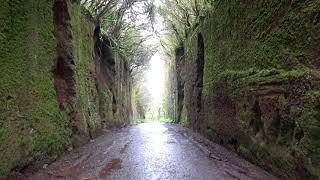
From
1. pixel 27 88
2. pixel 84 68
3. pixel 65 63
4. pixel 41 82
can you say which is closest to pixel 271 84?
pixel 27 88

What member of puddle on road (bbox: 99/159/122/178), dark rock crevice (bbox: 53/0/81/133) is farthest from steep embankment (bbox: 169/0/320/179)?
dark rock crevice (bbox: 53/0/81/133)

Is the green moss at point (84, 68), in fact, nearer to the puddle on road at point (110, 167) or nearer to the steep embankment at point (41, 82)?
the steep embankment at point (41, 82)

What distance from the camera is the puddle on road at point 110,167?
580 centimetres

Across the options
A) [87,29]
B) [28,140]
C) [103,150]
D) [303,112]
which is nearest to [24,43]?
[28,140]

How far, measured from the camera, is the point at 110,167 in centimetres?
627

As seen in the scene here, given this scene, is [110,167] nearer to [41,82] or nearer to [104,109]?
[41,82]

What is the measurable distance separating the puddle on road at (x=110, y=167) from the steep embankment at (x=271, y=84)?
2535 millimetres

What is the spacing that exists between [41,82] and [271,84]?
14.3 ft

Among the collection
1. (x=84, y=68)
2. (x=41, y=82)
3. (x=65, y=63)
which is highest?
(x=84, y=68)

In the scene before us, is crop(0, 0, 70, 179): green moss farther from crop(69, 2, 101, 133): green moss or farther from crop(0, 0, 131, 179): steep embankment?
crop(69, 2, 101, 133): green moss

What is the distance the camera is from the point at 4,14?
5.39 metres

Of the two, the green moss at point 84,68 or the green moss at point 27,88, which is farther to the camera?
the green moss at point 84,68

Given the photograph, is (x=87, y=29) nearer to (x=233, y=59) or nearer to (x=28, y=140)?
(x=233, y=59)

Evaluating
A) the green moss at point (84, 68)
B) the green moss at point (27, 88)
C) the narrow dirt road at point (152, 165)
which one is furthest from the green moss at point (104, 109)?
the green moss at point (27, 88)
